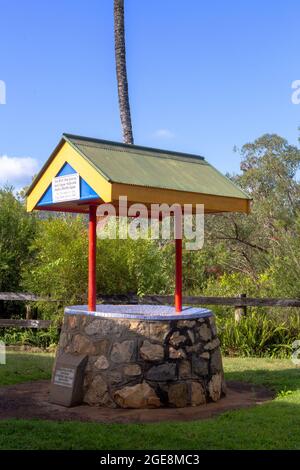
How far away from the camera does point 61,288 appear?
13.1m

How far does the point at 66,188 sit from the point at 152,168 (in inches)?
44.9

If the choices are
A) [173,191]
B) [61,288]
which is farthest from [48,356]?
[173,191]

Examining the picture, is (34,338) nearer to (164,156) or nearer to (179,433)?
(164,156)

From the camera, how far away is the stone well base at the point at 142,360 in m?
7.44

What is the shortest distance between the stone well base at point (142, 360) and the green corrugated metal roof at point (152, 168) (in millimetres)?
1632

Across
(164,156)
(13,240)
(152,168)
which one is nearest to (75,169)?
(152,168)

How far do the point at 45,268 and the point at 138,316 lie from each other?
584 cm

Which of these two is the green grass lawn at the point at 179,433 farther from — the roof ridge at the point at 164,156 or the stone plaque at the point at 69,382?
the roof ridge at the point at 164,156

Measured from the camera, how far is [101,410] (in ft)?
24.1

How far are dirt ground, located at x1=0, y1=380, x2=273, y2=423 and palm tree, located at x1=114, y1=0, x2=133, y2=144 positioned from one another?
11.5 metres

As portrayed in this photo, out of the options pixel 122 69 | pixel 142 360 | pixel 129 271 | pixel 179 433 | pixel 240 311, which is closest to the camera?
pixel 179 433

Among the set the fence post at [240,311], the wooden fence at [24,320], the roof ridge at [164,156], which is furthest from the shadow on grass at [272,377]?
the wooden fence at [24,320]

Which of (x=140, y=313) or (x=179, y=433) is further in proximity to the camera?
(x=140, y=313)

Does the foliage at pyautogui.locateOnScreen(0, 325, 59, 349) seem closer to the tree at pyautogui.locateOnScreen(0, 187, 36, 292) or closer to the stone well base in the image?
the tree at pyautogui.locateOnScreen(0, 187, 36, 292)
